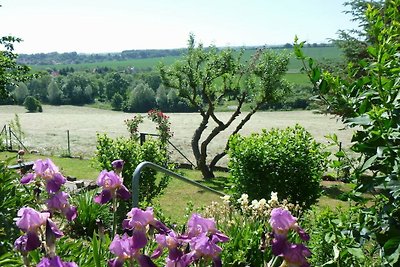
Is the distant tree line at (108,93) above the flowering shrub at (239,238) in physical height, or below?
below

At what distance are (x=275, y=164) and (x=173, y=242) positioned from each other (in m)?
6.50

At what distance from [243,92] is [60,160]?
24.6ft

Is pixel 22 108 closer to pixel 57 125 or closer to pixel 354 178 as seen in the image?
pixel 57 125

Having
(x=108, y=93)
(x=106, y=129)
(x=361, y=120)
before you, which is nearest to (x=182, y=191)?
(x=361, y=120)

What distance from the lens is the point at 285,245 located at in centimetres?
113

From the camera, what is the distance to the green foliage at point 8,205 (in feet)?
11.8

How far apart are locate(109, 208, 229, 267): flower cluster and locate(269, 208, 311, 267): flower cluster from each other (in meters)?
0.14

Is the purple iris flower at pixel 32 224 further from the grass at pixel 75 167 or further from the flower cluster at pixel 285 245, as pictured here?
the grass at pixel 75 167

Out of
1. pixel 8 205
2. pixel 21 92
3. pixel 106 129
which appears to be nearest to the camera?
pixel 8 205

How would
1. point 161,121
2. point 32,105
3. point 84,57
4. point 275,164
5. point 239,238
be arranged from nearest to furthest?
point 239,238, point 275,164, point 161,121, point 32,105, point 84,57

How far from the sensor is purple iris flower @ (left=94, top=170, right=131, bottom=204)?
57.3 inches

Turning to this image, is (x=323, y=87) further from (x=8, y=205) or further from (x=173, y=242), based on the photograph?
(x=8, y=205)

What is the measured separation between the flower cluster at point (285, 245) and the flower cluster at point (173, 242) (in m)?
0.14

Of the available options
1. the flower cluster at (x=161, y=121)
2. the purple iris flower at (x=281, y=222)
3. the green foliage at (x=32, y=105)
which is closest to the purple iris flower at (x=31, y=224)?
the purple iris flower at (x=281, y=222)
